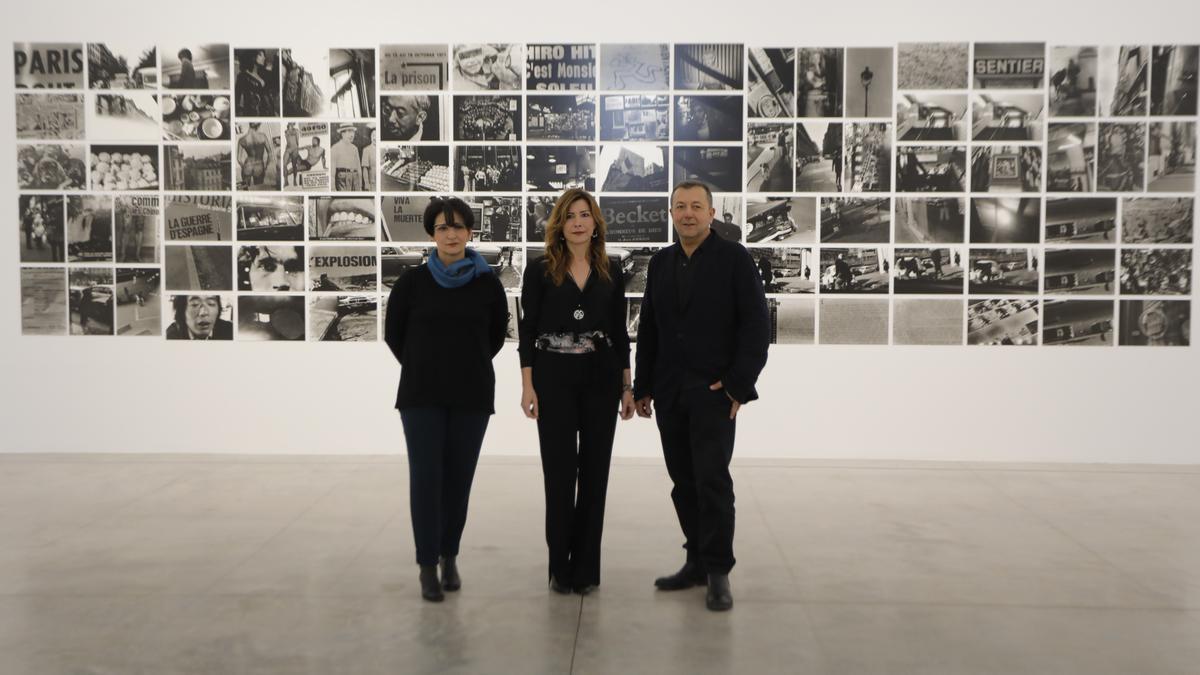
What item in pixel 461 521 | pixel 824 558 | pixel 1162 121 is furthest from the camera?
pixel 1162 121

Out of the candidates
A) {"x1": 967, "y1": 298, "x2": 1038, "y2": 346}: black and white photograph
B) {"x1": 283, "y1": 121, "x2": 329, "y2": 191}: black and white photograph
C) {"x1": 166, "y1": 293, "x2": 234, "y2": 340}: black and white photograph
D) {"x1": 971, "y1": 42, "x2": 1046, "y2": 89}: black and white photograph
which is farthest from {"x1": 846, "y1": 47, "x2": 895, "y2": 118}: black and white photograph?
{"x1": 166, "y1": 293, "x2": 234, "y2": 340}: black and white photograph

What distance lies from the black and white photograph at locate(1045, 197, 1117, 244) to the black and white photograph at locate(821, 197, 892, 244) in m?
1.18

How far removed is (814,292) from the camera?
798cm

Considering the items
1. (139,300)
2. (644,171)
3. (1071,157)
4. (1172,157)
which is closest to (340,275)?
(139,300)

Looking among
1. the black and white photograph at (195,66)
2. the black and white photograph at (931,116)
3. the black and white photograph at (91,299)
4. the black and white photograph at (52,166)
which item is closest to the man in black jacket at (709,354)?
the black and white photograph at (931,116)

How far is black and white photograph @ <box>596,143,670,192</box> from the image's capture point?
313 inches

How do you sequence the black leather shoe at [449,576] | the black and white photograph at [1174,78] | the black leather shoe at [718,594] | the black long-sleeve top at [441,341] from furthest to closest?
the black and white photograph at [1174,78], the black leather shoe at [449,576], the black long-sleeve top at [441,341], the black leather shoe at [718,594]

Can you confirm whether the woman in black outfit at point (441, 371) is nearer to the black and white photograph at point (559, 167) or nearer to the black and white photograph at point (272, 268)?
the black and white photograph at point (559, 167)

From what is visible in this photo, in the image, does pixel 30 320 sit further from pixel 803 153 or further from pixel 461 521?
pixel 803 153

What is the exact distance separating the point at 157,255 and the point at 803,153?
4.86 metres

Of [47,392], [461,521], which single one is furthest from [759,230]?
[47,392]

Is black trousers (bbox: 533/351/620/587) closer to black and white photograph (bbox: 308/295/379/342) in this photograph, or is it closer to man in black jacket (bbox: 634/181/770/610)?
man in black jacket (bbox: 634/181/770/610)

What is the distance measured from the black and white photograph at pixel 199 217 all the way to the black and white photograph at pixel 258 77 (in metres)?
0.76

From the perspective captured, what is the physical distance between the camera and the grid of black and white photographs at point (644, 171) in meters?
7.88
